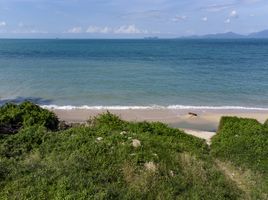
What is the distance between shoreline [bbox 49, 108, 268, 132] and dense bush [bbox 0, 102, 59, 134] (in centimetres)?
724

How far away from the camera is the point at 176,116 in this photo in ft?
81.7

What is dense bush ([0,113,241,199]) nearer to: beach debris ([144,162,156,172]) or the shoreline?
beach debris ([144,162,156,172])

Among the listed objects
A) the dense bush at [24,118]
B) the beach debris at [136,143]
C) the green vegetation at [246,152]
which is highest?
the beach debris at [136,143]

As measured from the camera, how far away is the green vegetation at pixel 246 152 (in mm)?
10844

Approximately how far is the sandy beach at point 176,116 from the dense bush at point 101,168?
980 cm

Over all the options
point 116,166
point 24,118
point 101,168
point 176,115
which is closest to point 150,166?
point 116,166

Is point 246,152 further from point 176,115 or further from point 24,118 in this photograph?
point 176,115

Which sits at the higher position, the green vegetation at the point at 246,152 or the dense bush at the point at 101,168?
the dense bush at the point at 101,168

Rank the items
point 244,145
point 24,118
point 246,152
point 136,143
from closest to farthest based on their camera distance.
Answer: point 136,143, point 246,152, point 244,145, point 24,118

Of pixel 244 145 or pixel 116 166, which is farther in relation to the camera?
pixel 244 145

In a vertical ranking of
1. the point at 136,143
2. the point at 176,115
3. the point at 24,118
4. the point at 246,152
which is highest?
the point at 136,143

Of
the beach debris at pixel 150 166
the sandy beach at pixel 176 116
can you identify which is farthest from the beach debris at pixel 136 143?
the sandy beach at pixel 176 116

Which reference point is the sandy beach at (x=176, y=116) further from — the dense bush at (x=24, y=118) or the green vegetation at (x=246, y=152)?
the dense bush at (x=24, y=118)

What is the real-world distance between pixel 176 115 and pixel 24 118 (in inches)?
509
